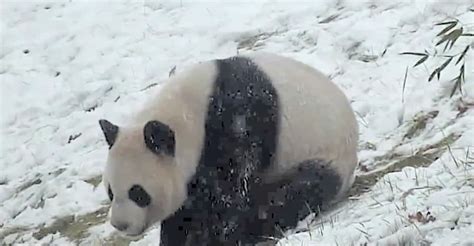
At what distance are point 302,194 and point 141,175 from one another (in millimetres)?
1110

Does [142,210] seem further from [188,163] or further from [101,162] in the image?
[101,162]

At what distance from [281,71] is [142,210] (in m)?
1.37

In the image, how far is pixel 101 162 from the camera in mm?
8141

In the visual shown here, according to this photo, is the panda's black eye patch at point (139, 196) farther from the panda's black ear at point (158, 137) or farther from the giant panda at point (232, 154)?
the panda's black ear at point (158, 137)

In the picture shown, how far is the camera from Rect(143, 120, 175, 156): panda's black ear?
5301 millimetres

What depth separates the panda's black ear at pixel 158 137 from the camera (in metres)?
5.30

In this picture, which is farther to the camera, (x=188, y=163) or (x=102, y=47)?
(x=102, y=47)

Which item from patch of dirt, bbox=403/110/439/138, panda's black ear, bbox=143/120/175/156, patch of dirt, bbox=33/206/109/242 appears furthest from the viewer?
patch of dirt, bbox=33/206/109/242

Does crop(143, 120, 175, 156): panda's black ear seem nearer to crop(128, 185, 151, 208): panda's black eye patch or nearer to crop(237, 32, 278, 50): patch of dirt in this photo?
crop(128, 185, 151, 208): panda's black eye patch

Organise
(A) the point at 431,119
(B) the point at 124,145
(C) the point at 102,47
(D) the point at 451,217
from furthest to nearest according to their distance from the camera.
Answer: (C) the point at 102,47
(A) the point at 431,119
(B) the point at 124,145
(D) the point at 451,217

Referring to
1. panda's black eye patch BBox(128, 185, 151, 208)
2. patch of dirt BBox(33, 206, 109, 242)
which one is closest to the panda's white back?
panda's black eye patch BBox(128, 185, 151, 208)

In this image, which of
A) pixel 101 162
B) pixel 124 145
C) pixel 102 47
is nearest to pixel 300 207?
pixel 124 145

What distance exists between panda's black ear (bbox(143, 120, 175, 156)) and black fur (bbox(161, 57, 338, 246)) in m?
0.27

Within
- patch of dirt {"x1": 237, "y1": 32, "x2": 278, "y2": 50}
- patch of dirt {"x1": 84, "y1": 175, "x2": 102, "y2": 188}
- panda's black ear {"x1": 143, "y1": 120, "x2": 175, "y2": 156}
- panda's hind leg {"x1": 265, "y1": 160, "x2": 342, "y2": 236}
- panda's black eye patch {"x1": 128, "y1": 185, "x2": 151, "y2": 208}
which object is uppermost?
panda's black ear {"x1": 143, "y1": 120, "x2": 175, "y2": 156}
